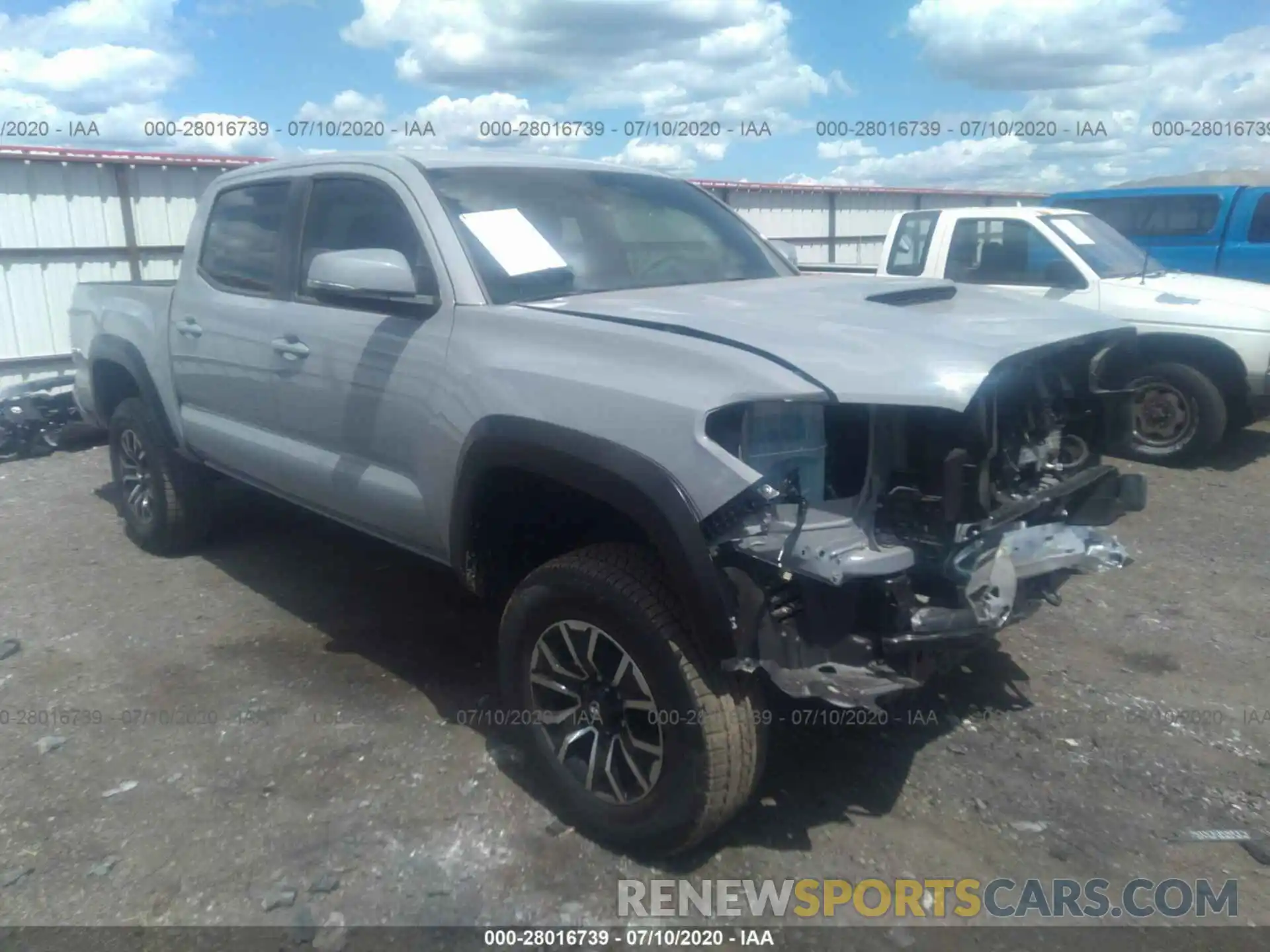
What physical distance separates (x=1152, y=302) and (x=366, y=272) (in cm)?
625

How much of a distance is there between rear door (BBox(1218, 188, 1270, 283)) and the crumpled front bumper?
28.8 ft

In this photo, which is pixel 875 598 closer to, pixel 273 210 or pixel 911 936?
pixel 911 936

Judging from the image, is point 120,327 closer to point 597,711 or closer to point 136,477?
point 136,477

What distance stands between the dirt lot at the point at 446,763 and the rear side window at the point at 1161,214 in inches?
241

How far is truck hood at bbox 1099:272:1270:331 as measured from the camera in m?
7.27

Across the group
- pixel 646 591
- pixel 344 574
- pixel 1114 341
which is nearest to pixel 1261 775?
pixel 1114 341

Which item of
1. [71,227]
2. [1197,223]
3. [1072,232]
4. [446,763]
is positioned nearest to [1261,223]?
[1197,223]

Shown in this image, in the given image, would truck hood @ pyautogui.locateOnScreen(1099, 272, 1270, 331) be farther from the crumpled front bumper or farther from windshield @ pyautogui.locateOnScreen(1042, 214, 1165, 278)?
the crumpled front bumper

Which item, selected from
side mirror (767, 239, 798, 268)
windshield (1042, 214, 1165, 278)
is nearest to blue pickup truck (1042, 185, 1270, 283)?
windshield (1042, 214, 1165, 278)

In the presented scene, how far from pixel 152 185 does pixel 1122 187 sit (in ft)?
32.0

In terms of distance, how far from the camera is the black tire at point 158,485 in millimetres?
5340

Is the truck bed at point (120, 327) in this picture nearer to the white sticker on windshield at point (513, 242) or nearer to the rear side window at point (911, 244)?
the white sticker on windshield at point (513, 242)

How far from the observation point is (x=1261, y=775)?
339 cm

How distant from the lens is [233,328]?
445cm
